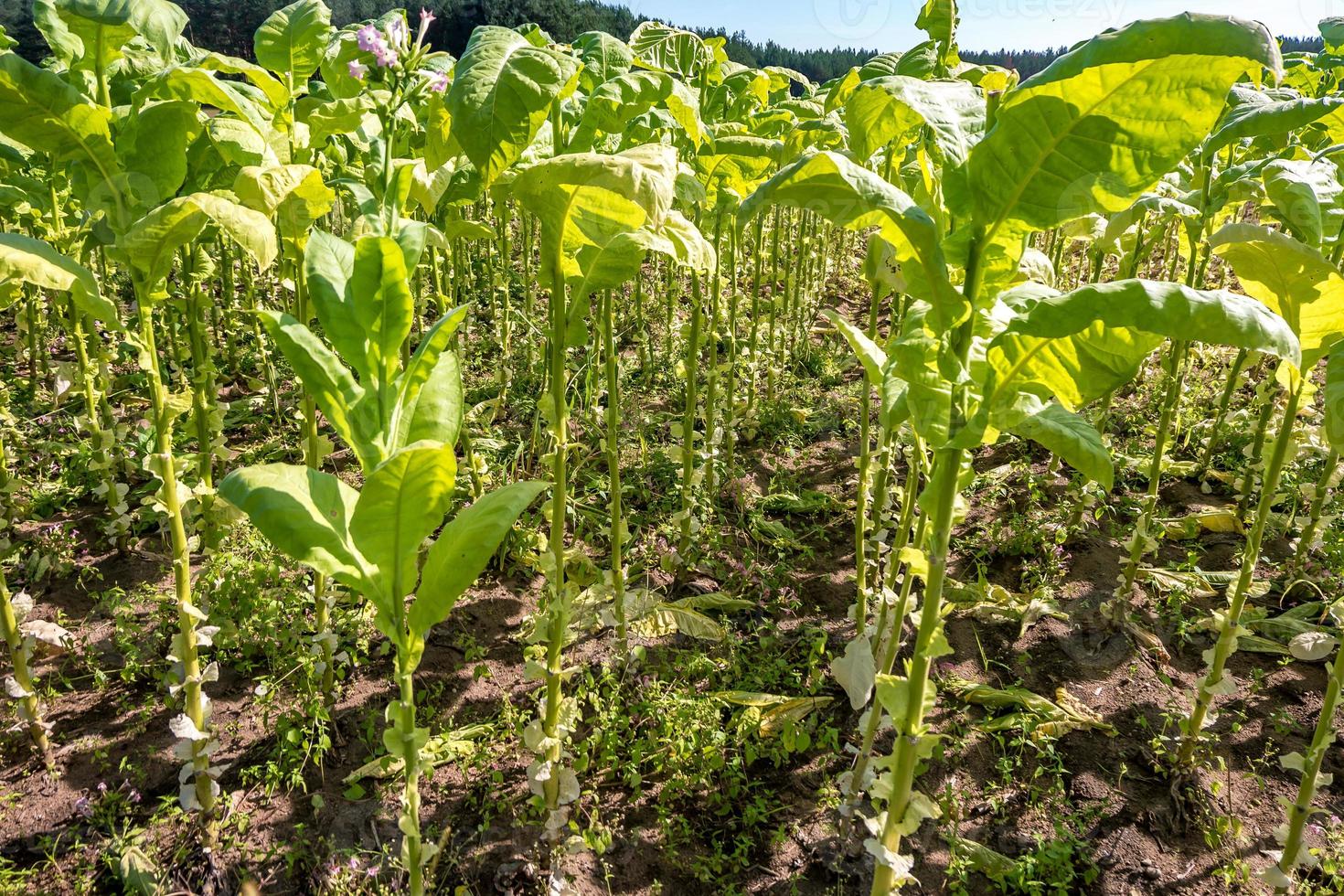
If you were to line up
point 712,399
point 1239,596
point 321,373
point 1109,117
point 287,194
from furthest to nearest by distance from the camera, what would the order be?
point 712,399, point 1239,596, point 287,194, point 321,373, point 1109,117

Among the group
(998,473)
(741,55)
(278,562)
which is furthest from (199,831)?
(741,55)

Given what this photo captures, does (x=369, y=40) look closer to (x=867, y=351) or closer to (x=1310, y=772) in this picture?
(x=867, y=351)

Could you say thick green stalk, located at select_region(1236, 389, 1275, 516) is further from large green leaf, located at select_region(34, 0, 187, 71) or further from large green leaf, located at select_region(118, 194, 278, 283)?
large green leaf, located at select_region(34, 0, 187, 71)

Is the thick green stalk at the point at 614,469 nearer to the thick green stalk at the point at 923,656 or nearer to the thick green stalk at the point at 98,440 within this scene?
the thick green stalk at the point at 923,656

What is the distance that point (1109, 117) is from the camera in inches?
59.4

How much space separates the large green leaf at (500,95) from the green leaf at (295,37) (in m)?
1.45

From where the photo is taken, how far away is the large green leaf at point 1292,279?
7.25 feet

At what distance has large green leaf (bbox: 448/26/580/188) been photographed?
2047 millimetres

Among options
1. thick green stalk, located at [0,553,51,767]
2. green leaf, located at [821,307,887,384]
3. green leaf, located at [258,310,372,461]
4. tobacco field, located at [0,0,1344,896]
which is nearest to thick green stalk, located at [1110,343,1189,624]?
tobacco field, located at [0,0,1344,896]

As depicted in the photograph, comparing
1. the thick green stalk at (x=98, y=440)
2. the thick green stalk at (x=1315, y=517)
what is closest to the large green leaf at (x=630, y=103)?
the thick green stalk at (x=98, y=440)

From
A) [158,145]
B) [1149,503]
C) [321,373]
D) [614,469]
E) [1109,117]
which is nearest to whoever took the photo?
[1109,117]

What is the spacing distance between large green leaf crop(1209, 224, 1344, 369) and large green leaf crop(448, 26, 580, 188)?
1916 mm

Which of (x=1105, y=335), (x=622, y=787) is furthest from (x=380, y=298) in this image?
(x=622, y=787)

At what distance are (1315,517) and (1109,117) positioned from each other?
346 centimetres
